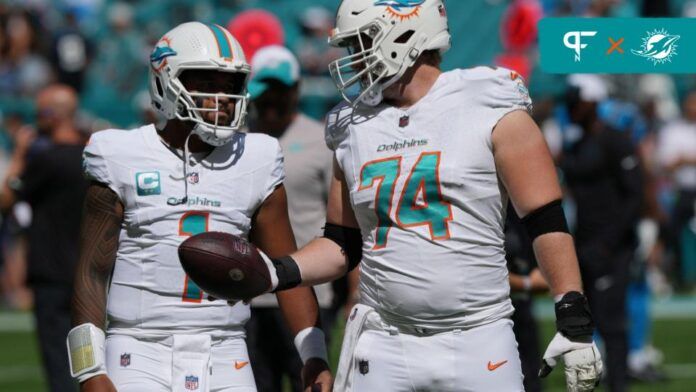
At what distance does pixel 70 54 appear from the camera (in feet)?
52.3

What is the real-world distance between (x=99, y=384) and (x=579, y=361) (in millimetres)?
1421

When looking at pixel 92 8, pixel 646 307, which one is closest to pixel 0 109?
pixel 92 8

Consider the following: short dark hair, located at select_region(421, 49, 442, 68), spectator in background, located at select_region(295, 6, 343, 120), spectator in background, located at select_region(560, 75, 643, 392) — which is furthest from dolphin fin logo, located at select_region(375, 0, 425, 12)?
spectator in background, located at select_region(295, 6, 343, 120)

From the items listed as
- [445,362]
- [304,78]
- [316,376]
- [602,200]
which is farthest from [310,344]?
[304,78]

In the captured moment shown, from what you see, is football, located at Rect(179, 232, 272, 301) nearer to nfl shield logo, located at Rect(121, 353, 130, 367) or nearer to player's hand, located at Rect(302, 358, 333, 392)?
nfl shield logo, located at Rect(121, 353, 130, 367)

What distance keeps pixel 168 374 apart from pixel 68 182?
3.66 m

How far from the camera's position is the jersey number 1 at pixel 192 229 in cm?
414

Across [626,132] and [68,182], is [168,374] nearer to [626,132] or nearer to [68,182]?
[68,182]

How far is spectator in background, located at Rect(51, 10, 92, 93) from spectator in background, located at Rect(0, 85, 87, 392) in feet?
27.7

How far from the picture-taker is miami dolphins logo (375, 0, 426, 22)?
4.12m

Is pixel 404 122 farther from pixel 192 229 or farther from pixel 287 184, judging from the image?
pixel 287 184

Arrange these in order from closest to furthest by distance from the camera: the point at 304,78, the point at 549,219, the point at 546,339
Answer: the point at 549,219 → the point at 546,339 → the point at 304,78

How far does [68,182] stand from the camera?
24.7 ft

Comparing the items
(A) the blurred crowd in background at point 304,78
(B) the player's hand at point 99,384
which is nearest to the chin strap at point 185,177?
(B) the player's hand at point 99,384
